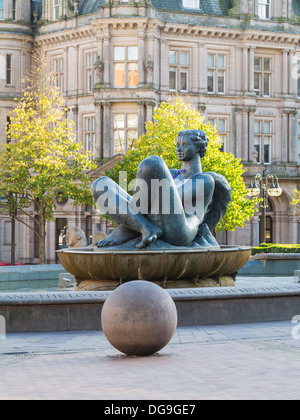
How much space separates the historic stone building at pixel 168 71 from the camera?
53125mm

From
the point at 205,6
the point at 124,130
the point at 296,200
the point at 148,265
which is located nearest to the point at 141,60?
the point at 124,130

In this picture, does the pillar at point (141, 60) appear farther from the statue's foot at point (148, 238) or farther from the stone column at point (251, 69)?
the statue's foot at point (148, 238)

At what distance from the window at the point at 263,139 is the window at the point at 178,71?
595cm

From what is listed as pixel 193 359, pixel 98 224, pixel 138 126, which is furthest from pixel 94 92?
pixel 193 359

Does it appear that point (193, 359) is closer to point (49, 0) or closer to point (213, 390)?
point (213, 390)

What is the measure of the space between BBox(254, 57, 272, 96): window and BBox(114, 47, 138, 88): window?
9.26m

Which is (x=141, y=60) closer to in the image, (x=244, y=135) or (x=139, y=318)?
(x=244, y=135)

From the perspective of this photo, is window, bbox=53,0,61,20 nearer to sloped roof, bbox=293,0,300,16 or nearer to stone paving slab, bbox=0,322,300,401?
sloped roof, bbox=293,0,300,16

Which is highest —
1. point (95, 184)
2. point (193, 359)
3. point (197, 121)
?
point (197, 121)

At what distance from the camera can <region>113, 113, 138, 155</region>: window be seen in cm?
5313

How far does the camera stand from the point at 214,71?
187 feet

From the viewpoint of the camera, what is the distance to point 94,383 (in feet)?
32.4
